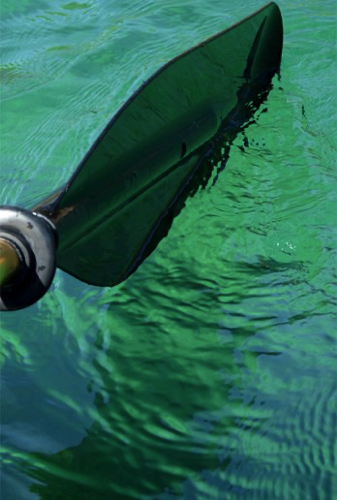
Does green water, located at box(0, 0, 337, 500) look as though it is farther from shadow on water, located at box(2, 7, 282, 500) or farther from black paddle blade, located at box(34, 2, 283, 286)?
black paddle blade, located at box(34, 2, 283, 286)

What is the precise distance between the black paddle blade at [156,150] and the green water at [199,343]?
105 millimetres

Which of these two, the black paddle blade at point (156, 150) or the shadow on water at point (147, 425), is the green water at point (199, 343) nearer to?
the shadow on water at point (147, 425)

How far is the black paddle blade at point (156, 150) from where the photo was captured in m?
1.70

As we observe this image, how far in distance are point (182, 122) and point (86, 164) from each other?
2.23ft

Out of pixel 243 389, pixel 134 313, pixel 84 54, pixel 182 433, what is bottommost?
pixel 182 433

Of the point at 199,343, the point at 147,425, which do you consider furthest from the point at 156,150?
the point at 147,425

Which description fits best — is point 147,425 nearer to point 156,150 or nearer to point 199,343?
point 199,343

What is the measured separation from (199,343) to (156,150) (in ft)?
1.86

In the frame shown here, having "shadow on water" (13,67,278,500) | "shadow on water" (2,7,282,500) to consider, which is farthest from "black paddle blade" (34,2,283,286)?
"shadow on water" (13,67,278,500)

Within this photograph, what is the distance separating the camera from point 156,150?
212cm

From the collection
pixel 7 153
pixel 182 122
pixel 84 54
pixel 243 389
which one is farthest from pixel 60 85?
pixel 243 389

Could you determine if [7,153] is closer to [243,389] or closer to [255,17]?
[255,17]

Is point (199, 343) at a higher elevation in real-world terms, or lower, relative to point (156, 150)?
lower

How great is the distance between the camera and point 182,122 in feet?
7.51
